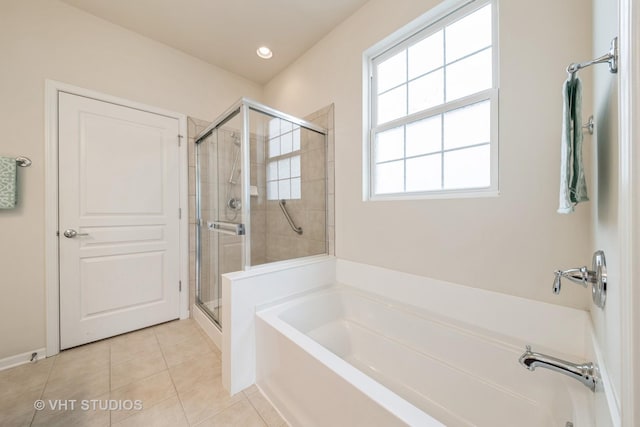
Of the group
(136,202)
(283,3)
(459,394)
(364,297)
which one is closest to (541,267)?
(459,394)

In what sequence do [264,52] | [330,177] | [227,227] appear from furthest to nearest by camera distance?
[264,52]
[330,177]
[227,227]

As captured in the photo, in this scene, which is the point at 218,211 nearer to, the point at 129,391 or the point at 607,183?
the point at 129,391

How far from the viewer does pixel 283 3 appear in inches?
76.4

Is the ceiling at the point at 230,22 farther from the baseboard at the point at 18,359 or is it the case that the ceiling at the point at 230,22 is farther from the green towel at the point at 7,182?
the baseboard at the point at 18,359

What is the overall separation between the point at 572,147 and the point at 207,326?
2658 millimetres

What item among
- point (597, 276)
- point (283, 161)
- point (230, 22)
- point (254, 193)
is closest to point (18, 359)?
point (254, 193)

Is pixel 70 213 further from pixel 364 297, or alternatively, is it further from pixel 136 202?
pixel 364 297

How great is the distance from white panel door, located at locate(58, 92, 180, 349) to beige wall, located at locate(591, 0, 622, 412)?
289 cm

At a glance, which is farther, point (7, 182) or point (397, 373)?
point (7, 182)

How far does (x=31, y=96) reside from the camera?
1776 mm

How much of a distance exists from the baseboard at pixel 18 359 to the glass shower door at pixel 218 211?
1.09 m

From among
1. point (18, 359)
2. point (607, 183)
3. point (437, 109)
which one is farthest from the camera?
point (18, 359)

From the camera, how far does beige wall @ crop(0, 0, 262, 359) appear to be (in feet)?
5.57

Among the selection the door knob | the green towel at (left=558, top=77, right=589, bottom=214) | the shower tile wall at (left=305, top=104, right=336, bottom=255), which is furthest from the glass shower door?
the green towel at (left=558, top=77, right=589, bottom=214)
